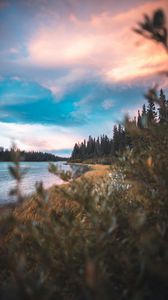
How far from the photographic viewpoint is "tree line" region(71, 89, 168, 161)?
118 inches

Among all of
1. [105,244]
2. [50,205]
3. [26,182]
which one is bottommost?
[26,182]

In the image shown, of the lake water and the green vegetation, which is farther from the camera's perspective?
the lake water

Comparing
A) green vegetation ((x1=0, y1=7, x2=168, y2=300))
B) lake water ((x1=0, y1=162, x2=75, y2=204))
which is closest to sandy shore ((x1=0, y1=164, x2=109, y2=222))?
green vegetation ((x1=0, y1=7, x2=168, y2=300))

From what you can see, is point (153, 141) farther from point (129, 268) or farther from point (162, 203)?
point (129, 268)

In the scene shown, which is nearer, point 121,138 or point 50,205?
point 50,205

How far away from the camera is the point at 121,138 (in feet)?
266

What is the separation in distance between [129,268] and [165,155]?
143 cm

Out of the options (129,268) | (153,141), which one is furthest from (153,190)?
(129,268)

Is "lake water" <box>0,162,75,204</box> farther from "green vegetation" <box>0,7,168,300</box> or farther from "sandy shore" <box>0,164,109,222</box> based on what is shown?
"green vegetation" <box>0,7,168,300</box>

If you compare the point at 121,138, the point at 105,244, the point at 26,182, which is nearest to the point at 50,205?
the point at 105,244

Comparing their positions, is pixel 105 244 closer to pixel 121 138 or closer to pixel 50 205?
pixel 50 205

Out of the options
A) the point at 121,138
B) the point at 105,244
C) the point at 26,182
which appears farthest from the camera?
the point at 121,138

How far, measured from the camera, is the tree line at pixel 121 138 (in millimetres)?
2986

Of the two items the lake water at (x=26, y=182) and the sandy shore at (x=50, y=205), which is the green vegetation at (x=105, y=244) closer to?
the sandy shore at (x=50, y=205)
